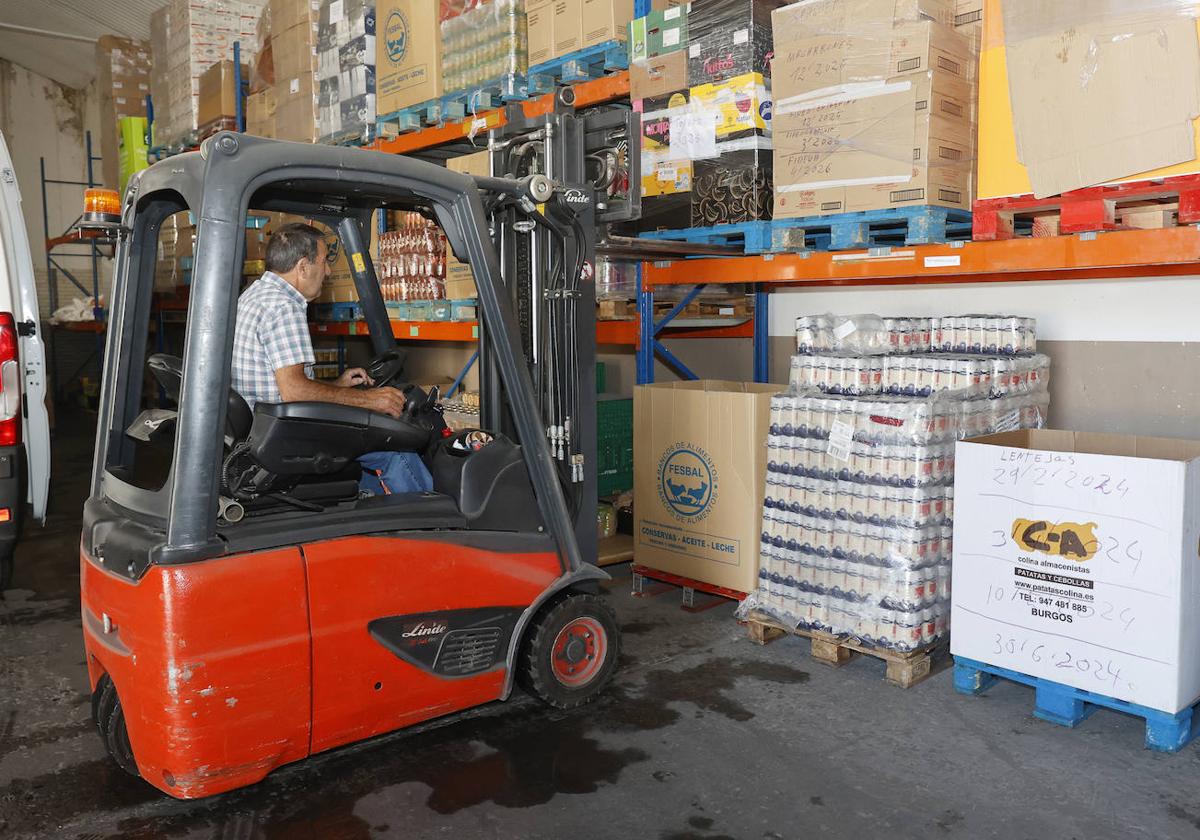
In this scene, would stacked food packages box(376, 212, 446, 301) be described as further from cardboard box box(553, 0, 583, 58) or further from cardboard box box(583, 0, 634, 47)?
cardboard box box(583, 0, 634, 47)

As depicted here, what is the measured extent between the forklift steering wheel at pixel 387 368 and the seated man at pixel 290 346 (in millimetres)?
241

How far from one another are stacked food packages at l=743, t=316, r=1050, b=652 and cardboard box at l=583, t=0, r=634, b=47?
239 cm

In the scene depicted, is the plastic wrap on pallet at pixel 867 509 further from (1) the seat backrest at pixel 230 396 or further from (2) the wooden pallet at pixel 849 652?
(1) the seat backrest at pixel 230 396

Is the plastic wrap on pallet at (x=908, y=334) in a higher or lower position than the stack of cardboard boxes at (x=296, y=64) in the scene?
lower

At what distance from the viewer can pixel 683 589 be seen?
5645 mm

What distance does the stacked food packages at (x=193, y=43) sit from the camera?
10.5 meters

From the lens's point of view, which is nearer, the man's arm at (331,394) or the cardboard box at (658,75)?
the man's arm at (331,394)

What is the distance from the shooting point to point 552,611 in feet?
12.7

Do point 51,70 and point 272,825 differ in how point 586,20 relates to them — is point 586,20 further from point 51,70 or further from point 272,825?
point 51,70

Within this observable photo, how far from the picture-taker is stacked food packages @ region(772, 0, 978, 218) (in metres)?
4.41

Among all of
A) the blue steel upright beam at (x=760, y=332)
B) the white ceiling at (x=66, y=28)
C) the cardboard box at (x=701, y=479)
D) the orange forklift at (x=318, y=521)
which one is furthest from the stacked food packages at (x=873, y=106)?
the white ceiling at (x=66, y=28)

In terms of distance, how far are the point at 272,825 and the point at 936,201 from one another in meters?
3.70

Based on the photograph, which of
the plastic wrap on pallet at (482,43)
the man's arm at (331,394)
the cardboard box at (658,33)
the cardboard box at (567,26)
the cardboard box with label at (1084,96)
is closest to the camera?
the man's arm at (331,394)

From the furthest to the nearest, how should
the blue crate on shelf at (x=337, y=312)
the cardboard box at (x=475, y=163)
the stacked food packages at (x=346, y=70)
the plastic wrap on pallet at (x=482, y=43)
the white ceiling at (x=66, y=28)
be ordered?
the white ceiling at (x=66, y=28) < the blue crate on shelf at (x=337, y=312) < the stacked food packages at (x=346, y=70) < the plastic wrap on pallet at (x=482, y=43) < the cardboard box at (x=475, y=163)
